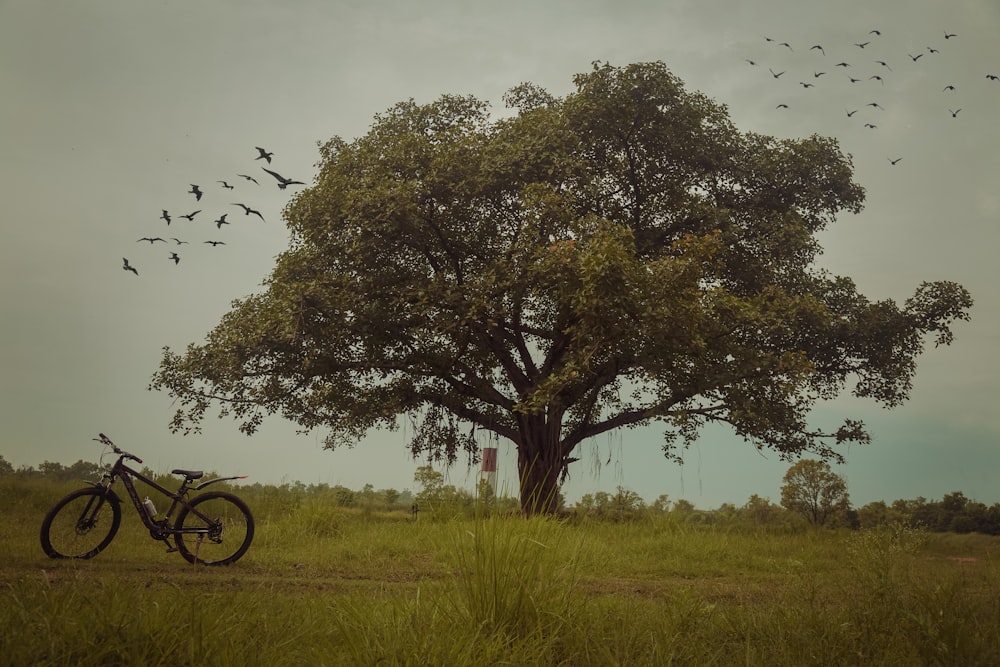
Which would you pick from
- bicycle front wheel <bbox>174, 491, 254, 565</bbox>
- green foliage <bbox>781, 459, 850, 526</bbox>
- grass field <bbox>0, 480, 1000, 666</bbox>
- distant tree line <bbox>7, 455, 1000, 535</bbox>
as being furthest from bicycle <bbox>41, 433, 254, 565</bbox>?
green foliage <bbox>781, 459, 850, 526</bbox>

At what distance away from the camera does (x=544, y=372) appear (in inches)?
784

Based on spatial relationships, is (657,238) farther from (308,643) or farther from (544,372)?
(308,643)

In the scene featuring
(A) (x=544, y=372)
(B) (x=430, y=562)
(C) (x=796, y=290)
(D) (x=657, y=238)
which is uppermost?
(D) (x=657, y=238)

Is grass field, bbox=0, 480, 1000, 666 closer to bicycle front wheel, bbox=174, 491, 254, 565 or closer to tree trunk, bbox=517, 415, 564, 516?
bicycle front wheel, bbox=174, 491, 254, 565

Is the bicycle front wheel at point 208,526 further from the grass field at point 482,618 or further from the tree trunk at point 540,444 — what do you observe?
the tree trunk at point 540,444

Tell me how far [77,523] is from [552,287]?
10.5 meters

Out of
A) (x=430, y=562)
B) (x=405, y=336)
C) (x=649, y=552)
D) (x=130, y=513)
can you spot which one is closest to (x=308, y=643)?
(x=430, y=562)

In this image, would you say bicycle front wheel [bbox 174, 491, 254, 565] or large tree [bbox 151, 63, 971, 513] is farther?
large tree [bbox 151, 63, 971, 513]

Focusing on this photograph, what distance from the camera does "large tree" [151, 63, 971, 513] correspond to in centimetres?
1739

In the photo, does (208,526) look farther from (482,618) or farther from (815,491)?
(815,491)

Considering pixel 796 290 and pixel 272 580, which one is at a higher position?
pixel 796 290

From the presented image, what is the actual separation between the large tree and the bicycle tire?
310 inches

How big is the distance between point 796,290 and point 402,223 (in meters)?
10.7

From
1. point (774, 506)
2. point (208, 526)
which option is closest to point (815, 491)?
point (774, 506)
